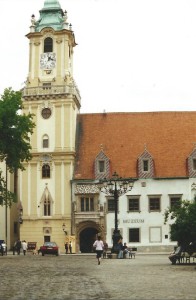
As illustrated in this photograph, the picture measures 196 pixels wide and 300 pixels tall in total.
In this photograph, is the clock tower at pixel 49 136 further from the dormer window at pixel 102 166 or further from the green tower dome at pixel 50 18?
the dormer window at pixel 102 166

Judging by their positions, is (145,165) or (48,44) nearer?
(145,165)

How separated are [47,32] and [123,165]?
17.4 meters

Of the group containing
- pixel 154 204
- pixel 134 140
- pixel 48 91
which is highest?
pixel 48 91

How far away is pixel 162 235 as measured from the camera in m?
68.4

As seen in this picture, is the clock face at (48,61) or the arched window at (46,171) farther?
the clock face at (48,61)

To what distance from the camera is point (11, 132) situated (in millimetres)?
46938

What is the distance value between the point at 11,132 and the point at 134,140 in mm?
27268

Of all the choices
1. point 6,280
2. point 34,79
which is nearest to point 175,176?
point 34,79

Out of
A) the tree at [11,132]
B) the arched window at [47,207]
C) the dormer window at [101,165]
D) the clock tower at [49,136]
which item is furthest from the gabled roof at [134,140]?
the tree at [11,132]

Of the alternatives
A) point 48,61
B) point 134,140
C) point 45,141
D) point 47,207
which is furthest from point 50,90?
point 47,207

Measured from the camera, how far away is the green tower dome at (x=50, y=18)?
73.6 meters

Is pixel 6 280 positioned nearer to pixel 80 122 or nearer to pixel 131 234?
pixel 131 234

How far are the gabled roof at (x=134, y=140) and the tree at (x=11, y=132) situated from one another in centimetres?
2281

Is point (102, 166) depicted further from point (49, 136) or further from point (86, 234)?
point (86, 234)
